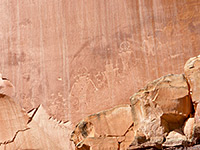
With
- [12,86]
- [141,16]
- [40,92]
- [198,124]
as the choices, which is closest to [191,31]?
[141,16]

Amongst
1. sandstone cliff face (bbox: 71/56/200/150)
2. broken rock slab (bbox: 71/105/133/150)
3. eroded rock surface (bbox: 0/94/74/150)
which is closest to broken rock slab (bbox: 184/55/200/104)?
sandstone cliff face (bbox: 71/56/200/150)

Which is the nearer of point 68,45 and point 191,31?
point 191,31

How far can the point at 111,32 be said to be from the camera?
414cm

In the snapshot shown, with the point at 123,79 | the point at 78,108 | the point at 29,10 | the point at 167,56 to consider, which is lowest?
the point at 78,108

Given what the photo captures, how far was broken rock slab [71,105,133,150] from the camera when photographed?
130 inches

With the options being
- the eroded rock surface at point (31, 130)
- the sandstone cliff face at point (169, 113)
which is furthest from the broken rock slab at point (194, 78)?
the eroded rock surface at point (31, 130)

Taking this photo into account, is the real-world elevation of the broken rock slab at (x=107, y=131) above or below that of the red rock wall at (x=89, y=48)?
below

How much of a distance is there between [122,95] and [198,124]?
1330mm

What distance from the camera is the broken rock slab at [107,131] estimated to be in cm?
330

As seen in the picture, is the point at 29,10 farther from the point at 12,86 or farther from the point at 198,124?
the point at 198,124

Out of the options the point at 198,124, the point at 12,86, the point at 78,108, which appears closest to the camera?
the point at 198,124

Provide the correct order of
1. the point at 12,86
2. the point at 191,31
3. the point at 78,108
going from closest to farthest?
the point at 191,31 < the point at 78,108 < the point at 12,86

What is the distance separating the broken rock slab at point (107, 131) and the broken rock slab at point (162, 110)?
12.3 inches

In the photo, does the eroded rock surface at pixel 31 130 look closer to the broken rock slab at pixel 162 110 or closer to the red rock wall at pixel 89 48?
the red rock wall at pixel 89 48
